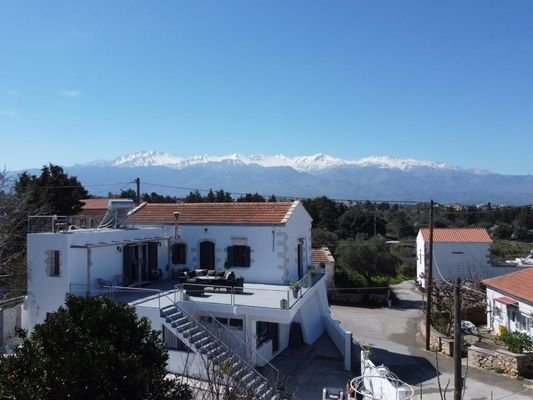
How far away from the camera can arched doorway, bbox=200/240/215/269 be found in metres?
24.3

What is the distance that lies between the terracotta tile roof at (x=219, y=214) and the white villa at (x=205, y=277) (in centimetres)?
5

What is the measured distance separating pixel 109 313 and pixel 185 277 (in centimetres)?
1141

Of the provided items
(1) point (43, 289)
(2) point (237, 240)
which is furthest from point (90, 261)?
(2) point (237, 240)

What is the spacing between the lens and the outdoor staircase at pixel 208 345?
51.7ft

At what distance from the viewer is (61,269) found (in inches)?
765

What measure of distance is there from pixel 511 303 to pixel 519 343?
183 inches

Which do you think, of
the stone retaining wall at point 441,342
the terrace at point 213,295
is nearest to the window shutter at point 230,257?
the terrace at point 213,295

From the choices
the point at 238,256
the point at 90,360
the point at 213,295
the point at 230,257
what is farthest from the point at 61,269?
the point at 90,360

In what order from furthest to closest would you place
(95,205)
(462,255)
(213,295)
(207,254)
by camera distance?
(95,205) < (462,255) < (207,254) < (213,295)

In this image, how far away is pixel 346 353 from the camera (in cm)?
2048

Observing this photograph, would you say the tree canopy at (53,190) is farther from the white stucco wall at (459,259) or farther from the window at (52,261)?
the white stucco wall at (459,259)

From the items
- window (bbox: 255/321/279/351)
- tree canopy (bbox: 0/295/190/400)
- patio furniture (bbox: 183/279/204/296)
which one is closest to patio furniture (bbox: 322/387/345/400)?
window (bbox: 255/321/279/351)

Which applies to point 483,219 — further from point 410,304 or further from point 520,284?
point 520,284

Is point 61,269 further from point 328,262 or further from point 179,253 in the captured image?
point 328,262
